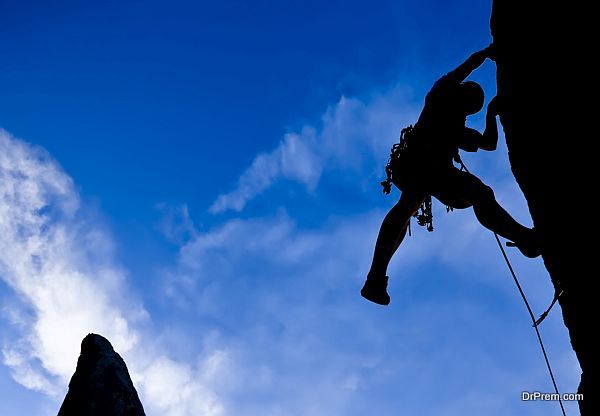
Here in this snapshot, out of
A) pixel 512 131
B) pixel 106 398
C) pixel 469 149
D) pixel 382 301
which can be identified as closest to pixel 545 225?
pixel 512 131

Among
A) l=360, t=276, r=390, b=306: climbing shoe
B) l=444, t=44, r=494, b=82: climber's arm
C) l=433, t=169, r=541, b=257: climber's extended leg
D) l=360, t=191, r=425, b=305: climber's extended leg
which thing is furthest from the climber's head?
l=360, t=276, r=390, b=306: climbing shoe

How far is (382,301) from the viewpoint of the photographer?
425cm

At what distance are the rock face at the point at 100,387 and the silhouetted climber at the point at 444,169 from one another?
3369 millimetres

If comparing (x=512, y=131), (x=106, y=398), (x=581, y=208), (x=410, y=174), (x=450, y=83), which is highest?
(x=450, y=83)

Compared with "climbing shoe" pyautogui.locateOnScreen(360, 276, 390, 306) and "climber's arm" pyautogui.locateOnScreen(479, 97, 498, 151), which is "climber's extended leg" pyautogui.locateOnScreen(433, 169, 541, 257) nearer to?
"climber's arm" pyautogui.locateOnScreen(479, 97, 498, 151)

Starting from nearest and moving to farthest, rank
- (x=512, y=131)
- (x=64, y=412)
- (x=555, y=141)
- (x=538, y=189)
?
(x=555, y=141) < (x=538, y=189) < (x=512, y=131) < (x=64, y=412)

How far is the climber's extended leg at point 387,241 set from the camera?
4090 mm

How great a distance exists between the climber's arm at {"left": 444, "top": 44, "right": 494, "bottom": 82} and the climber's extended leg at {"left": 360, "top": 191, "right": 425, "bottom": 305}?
1106mm

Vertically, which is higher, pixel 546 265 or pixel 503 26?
pixel 503 26

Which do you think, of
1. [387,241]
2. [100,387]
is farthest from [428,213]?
[100,387]

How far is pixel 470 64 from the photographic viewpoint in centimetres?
364

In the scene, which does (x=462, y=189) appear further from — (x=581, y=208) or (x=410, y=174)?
(x=581, y=208)

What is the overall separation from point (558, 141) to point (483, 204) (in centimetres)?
124

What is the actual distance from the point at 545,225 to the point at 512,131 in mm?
796
